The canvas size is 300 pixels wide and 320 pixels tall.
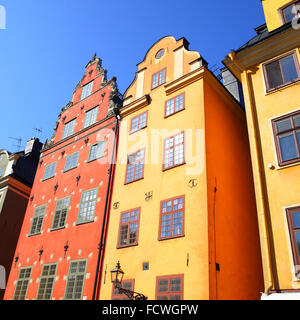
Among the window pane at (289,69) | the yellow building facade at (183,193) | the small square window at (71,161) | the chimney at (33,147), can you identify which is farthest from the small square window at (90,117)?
the window pane at (289,69)

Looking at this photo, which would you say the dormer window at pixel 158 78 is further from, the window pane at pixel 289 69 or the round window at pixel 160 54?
the window pane at pixel 289 69

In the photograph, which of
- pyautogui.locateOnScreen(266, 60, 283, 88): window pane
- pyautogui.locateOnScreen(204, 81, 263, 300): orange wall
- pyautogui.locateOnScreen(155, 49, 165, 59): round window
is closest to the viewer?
pyautogui.locateOnScreen(204, 81, 263, 300): orange wall

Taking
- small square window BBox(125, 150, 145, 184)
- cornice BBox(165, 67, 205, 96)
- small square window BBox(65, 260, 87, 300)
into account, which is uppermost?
cornice BBox(165, 67, 205, 96)

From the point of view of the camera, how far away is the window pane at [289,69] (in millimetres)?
11532

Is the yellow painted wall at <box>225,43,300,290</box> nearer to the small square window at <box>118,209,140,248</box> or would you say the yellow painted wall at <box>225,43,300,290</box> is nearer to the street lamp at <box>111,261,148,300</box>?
the street lamp at <box>111,261,148,300</box>

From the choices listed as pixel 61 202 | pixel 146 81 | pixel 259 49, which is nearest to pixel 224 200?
pixel 259 49

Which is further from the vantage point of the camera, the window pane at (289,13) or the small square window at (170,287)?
the window pane at (289,13)

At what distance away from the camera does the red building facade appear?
48.2 ft

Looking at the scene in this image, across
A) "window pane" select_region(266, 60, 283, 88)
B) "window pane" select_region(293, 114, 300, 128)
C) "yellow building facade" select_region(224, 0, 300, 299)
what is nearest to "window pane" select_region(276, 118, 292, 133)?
"yellow building facade" select_region(224, 0, 300, 299)

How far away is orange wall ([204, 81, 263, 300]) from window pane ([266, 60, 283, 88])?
109 inches

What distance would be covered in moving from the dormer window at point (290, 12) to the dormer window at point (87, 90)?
41.5 ft

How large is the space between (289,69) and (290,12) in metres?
3.17

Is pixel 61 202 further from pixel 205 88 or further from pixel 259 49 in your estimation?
pixel 259 49

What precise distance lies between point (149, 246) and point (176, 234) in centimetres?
127
